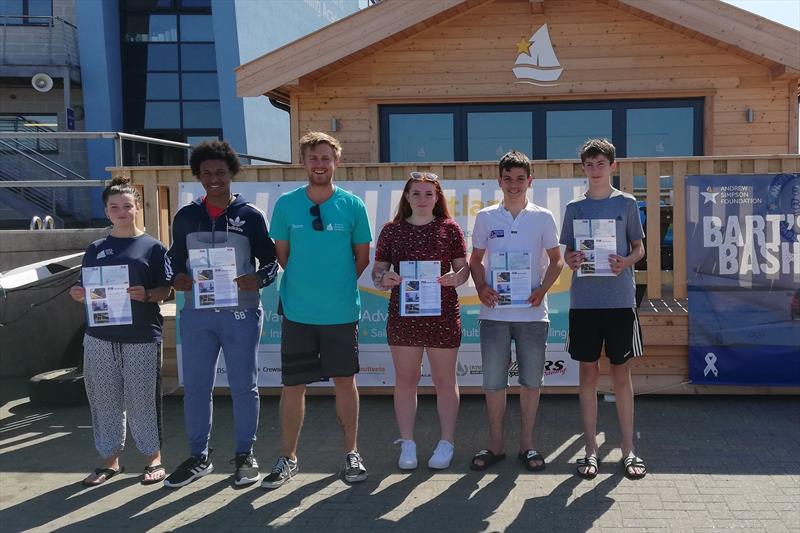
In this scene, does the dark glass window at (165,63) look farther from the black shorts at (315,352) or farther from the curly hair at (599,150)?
the curly hair at (599,150)

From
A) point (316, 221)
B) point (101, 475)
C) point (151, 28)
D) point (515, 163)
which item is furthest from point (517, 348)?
point (151, 28)

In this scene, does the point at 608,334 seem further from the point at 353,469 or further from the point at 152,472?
the point at 152,472

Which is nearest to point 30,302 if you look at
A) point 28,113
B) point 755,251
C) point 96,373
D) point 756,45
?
point 96,373

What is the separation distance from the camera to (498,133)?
9.00m

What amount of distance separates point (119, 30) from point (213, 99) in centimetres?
289

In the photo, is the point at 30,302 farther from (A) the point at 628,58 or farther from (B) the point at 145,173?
(A) the point at 628,58

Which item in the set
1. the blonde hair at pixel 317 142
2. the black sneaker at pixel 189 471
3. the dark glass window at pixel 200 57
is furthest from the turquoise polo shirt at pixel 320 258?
the dark glass window at pixel 200 57

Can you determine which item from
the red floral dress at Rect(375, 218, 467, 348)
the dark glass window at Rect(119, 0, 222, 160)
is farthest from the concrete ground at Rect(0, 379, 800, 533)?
the dark glass window at Rect(119, 0, 222, 160)

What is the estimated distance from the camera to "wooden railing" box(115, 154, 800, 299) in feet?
18.4

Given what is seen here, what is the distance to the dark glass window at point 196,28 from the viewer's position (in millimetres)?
16938

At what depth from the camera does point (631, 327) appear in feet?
13.7

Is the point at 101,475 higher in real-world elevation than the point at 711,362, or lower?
lower

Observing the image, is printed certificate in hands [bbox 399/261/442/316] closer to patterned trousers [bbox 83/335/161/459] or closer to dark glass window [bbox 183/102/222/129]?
→ patterned trousers [bbox 83/335/161/459]

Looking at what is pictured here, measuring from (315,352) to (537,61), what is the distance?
232 inches
